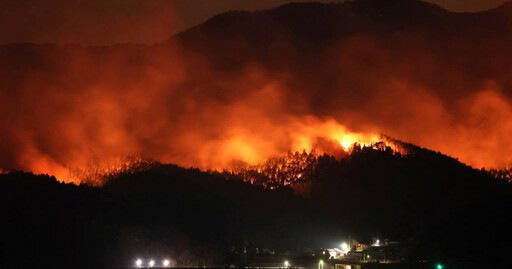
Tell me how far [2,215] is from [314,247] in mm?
35263

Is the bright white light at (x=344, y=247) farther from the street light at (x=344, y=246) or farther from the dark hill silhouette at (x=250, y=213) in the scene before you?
the dark hill silhouette at (x=250, y=213)

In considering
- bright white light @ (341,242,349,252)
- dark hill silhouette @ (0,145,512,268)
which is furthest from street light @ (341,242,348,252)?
dark hill silhouette @ (0,145,512,268)

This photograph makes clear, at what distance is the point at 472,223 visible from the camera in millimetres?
54938

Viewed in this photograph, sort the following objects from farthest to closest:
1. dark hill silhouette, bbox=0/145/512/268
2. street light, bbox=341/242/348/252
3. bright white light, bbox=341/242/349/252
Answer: street light, bbox=341/242/348/252
bright white light, bbox=341/242/349/252
dark hill silhouette, bbox=0/145/512/268

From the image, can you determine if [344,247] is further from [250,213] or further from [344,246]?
[250,213]

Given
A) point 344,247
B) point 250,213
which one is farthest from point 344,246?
point 250,213

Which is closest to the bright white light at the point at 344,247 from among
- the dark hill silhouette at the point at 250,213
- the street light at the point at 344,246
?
the street light at the point at 344,246

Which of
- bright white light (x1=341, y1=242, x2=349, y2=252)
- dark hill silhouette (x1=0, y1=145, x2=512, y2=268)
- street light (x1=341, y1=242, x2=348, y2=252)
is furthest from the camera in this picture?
street light (x1=341, y1=242, x2=348, y2=252)

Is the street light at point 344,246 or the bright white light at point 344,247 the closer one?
the bright white light at point 344,247

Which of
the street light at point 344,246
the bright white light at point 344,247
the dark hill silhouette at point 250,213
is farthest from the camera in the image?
the street light at point 344,246

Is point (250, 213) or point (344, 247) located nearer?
point (344, 247)

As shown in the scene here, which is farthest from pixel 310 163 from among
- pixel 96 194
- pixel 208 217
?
pixel 96 194

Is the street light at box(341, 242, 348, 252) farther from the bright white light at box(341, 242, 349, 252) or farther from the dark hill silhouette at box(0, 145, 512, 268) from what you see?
the dark hill silhouette at box(0, 145, 512, 268)

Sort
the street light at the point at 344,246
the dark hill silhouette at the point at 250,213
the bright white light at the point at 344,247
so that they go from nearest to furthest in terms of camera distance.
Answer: the dark hill silhouette at the point at 250,213 < the bright white light at the point at 344,247 < the street light at the point at 344,246
